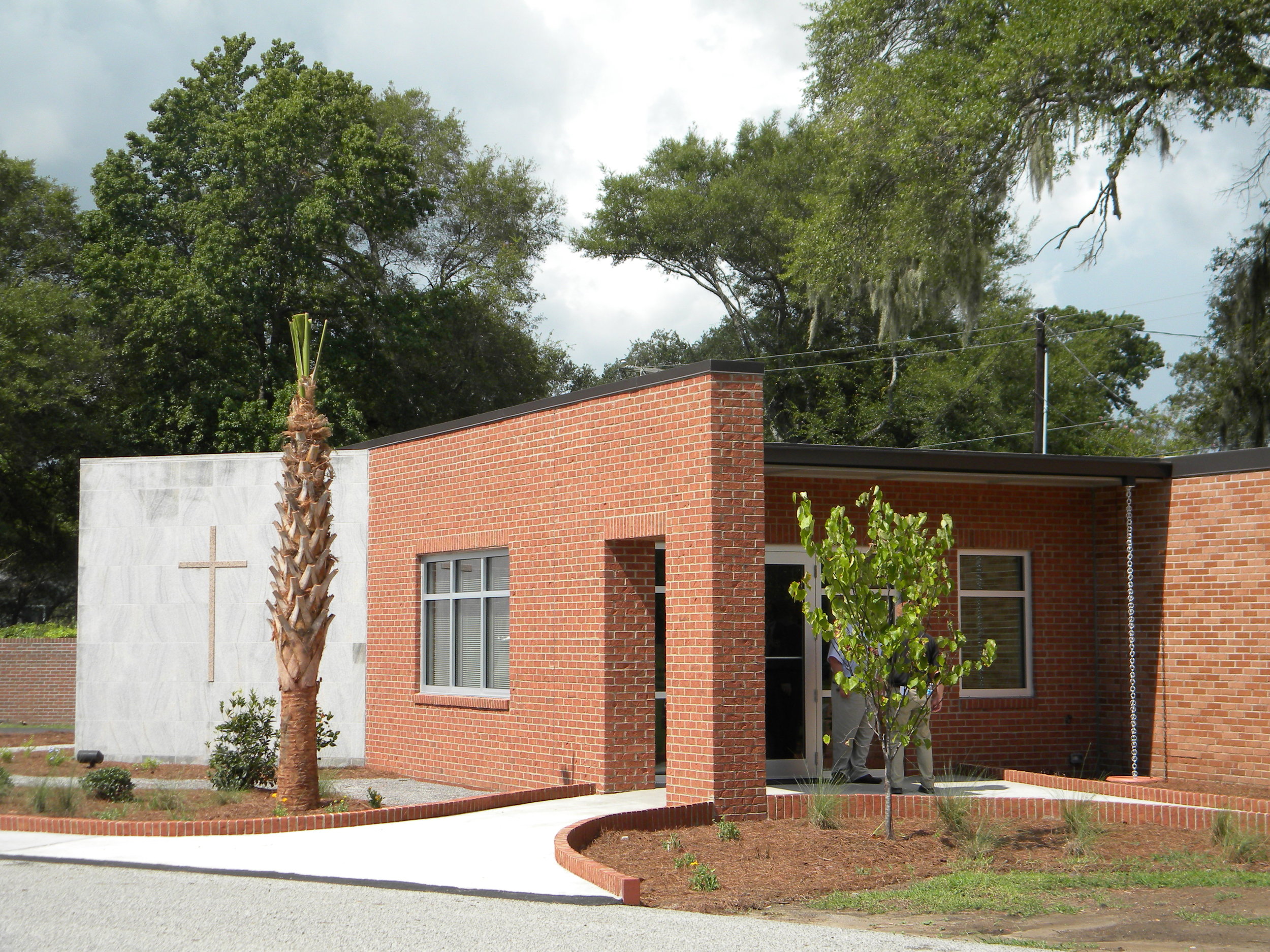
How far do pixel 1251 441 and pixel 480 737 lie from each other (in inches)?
598

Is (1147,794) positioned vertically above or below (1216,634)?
below

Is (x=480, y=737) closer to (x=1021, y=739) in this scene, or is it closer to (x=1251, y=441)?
(x=1021, y=739)

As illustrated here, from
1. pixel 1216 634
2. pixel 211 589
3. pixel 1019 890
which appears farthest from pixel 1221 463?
pixel 211 589

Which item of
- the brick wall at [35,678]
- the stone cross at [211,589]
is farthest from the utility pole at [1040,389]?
the brick wall at [35,678]

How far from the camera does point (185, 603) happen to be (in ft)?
59.5

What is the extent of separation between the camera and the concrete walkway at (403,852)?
9180mm

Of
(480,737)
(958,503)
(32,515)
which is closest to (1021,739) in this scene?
(958,503)

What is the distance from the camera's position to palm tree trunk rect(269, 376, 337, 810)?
12922 millimetres

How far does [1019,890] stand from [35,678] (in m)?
27.0

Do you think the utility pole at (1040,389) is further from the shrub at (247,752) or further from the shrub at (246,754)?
the shrub at (246,754)

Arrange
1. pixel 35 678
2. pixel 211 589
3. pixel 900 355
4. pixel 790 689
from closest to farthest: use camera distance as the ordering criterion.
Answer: pixel 790 689
pixel 211 589
pixel 35 678
pixel 900 355

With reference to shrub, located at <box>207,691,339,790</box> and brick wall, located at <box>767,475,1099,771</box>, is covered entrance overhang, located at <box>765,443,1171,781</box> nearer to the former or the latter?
brick wall, located at <box>767,475,1099,771</box>

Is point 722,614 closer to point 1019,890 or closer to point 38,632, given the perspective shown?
point 1019,890

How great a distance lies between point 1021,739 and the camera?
50.8ft
